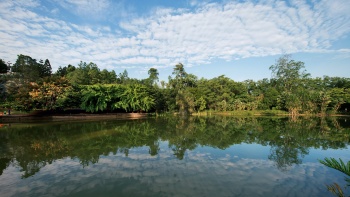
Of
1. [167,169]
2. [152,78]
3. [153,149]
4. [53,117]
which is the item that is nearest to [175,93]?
[152,78]

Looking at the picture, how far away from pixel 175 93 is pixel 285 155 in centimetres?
3453

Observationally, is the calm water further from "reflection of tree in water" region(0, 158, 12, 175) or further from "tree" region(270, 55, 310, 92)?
"tree" region(270, 55, 310, 92)

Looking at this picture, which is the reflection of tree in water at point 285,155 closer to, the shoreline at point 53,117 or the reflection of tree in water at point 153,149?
the reflection of tree in water at point 153,149

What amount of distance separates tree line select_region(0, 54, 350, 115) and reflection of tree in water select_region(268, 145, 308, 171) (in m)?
25.6

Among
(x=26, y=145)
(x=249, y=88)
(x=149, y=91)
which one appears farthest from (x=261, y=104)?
(x=26, y=145)

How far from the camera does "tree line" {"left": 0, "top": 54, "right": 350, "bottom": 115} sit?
2678 centimetres

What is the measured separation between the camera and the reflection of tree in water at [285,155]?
24.6 feet

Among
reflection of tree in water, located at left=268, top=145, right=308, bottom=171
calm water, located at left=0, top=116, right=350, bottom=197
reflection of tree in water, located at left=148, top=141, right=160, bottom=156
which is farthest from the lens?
reflection of tree in water, located at left=148, top=141, right=160, bottom=156

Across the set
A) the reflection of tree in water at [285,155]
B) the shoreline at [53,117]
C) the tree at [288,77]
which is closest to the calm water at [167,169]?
the reflection of tree in water at [285,155]

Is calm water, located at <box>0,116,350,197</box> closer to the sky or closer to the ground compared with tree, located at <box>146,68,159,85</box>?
closer to the ground

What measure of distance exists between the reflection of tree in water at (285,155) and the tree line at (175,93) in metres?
→ 25.6

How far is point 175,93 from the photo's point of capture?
4278 centimetres

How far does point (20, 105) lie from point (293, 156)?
28987 mm

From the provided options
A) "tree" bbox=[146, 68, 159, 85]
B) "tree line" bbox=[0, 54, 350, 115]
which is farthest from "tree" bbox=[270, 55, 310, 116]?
"tree" bbox=[146, 68, 159, 85]
